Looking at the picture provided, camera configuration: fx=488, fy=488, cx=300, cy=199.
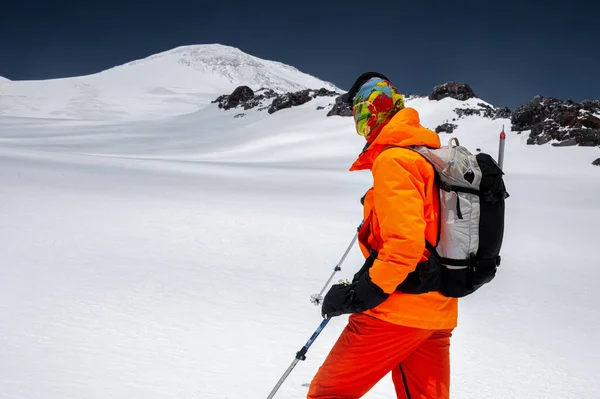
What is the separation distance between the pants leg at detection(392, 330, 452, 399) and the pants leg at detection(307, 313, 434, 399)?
0.37ft

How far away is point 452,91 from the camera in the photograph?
3347cm

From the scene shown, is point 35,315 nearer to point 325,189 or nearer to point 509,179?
point 325,189

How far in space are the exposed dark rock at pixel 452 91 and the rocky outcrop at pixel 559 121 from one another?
5842 millimetres

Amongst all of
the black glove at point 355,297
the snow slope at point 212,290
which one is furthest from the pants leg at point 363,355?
the snow slope at point 212,290

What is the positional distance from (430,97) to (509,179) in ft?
60.3

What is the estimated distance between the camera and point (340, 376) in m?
2.06

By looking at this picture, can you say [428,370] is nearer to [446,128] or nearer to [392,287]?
[392,287]

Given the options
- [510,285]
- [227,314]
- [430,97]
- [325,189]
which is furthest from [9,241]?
[430,97]

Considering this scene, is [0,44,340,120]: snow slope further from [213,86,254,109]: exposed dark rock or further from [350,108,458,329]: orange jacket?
[350,108,458,329]: orange jacket

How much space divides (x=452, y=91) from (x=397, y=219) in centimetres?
3402

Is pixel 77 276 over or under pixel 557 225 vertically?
over

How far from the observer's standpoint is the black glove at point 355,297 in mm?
1940

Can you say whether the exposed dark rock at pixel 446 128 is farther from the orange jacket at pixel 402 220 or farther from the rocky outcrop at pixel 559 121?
the orange jacket at pixel 402 220

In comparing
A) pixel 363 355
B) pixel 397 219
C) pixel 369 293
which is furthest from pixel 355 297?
pixel 397 219
